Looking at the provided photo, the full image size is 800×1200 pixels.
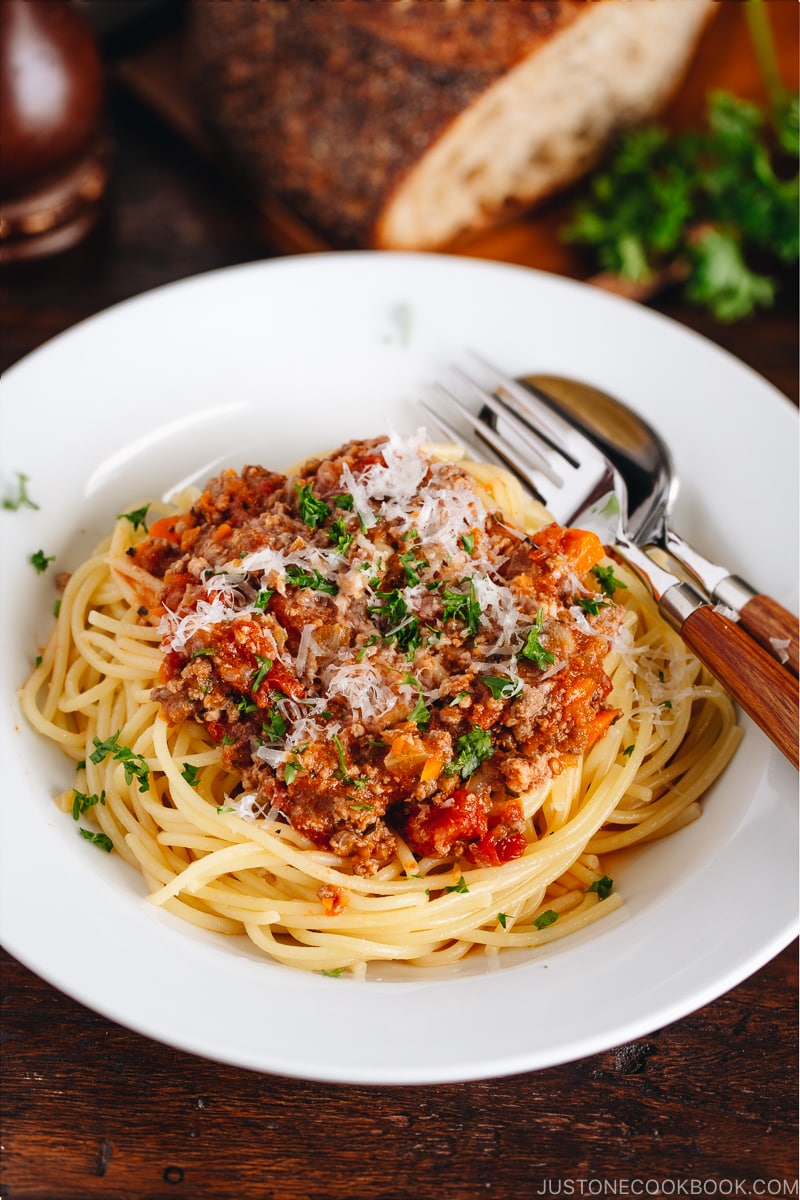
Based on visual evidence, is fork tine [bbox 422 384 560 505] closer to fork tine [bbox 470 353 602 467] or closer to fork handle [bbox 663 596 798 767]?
fork tine [bbox 470 353 602 467]

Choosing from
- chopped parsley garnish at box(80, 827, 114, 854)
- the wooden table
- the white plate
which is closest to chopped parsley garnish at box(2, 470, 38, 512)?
the white plate

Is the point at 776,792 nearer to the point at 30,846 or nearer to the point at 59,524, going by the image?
the point at 30,846

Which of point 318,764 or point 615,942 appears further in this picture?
point 318,764

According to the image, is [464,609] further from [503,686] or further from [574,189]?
[574,189]

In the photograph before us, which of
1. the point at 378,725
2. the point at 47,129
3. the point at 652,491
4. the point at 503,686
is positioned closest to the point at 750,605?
the point at 652,491

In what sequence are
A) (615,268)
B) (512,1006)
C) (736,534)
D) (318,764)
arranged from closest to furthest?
1. (512,1006)
2. (318,764)
3. (736,534)
4. (615,268)

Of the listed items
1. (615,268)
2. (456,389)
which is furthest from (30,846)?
(615,268)
